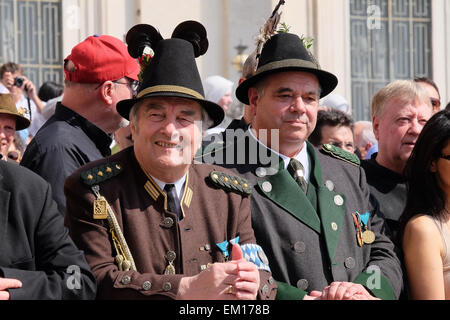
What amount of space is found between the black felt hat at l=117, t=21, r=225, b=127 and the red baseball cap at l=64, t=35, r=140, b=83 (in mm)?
1002

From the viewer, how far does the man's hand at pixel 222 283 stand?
3350mm

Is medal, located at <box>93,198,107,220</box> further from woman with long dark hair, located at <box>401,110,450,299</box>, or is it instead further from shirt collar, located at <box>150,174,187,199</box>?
woman with long dark hair, located at <box>401,110,450,299</box>

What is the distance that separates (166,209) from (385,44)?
1309 centimetres

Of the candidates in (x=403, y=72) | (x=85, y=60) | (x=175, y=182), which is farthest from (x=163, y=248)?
(x=403, y=72)

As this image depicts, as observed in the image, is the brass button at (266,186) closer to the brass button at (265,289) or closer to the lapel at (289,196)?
the lapel at (289,196)

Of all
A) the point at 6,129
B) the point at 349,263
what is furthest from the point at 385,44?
the point at 349,263

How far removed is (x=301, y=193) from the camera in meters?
4.07

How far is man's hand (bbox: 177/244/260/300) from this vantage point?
335cm

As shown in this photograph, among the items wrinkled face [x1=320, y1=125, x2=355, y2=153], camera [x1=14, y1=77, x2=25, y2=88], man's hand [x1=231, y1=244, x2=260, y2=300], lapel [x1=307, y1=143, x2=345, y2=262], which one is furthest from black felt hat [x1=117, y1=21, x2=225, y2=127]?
camera [x1=14, y1=77, x2=25, y2=88]

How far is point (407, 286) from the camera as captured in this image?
430 cm

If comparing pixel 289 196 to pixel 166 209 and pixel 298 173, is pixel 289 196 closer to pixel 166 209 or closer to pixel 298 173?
pixel 298 173

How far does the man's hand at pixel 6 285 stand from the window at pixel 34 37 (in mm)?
10822

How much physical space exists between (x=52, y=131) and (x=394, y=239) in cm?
197

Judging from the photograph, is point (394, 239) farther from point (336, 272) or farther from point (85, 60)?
point (85, 60)
